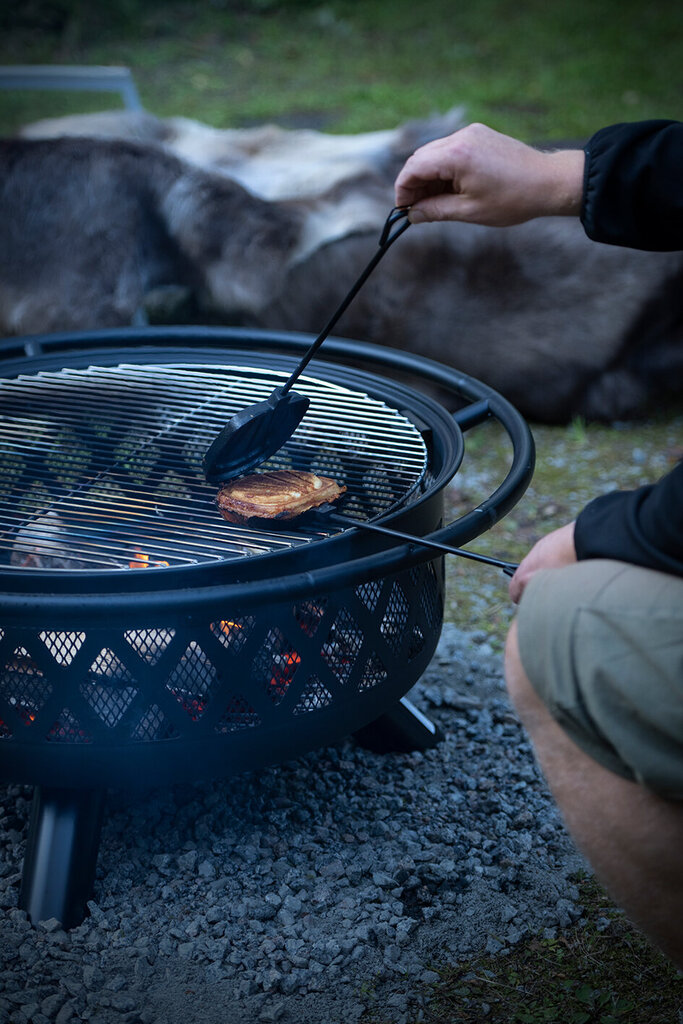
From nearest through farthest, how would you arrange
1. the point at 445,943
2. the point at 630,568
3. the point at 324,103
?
the point at 630,568 < the point at 445,943 < the point at 324,103

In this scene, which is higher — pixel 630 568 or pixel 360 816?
pixel 630 568

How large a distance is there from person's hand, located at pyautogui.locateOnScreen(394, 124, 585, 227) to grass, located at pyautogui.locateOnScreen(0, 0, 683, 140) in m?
5.36

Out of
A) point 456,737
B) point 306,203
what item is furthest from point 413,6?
point 456,737

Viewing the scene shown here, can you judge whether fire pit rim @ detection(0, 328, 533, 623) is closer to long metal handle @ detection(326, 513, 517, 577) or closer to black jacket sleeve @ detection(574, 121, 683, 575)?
long metal handle @ detection(326, 513, 517, 577)

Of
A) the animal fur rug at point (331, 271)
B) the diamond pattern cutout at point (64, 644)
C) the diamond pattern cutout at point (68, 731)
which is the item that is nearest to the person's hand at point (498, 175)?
the diamond pattern cutout at point (64, 644)

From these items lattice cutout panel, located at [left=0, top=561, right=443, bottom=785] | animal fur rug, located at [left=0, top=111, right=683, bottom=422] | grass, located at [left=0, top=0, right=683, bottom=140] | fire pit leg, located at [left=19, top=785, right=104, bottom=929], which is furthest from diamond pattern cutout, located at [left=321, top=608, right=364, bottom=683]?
grass, located at [left=0, top=0, right=683, bottom=140]

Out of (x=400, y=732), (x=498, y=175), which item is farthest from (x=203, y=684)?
(x=498, y=175)

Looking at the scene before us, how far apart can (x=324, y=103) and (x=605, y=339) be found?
485 cm

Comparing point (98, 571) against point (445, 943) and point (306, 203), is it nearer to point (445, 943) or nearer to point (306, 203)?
point (445, 943)

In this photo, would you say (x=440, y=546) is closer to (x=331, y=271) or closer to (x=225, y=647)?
(x=225, y=647)

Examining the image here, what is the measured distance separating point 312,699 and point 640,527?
2.20ft

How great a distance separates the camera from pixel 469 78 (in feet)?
27.2

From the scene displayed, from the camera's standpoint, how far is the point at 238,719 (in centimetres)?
158

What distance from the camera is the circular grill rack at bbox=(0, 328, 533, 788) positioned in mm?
1349
